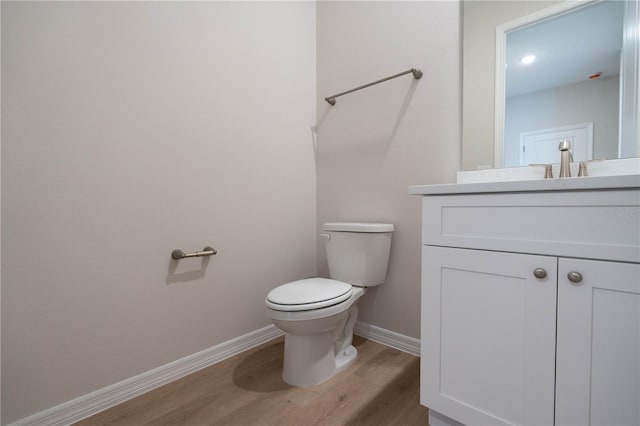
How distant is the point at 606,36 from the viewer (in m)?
1.13

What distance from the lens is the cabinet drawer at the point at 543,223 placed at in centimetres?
69

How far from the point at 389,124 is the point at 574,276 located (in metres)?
1.18

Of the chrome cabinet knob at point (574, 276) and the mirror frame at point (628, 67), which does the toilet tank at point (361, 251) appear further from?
the mirror frame at point (628, 67)

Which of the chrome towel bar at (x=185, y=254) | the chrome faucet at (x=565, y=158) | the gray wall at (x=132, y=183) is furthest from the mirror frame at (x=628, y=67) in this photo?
the chrome towel bar at (x=185, y=254)

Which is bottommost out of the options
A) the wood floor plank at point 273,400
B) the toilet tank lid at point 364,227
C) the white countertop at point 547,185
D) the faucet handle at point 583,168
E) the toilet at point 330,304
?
the wood floor plank at point 273,400

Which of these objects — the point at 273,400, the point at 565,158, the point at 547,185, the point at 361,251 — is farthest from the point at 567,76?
the point at 273,400

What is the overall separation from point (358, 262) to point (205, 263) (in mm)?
788

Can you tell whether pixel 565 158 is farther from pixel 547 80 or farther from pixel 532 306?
pixel 532 306

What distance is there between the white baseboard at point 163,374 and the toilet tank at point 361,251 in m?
0.37

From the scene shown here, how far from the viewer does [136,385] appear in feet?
4.10

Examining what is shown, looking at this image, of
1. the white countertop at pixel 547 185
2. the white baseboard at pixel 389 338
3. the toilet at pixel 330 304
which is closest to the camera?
the white countertop at pixel 547 185

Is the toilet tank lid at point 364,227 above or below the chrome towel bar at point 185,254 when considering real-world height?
above

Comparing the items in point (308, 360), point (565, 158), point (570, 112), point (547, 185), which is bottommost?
point (308, 360)

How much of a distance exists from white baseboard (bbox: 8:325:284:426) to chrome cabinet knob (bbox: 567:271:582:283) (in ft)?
4.86
